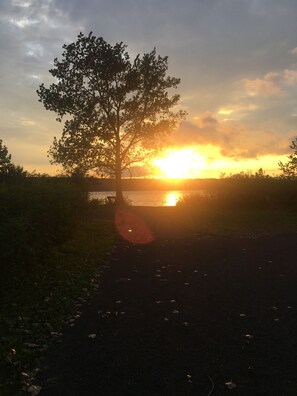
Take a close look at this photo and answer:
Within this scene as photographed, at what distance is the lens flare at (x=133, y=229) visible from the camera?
61.9 ft

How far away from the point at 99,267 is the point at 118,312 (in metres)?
4.47

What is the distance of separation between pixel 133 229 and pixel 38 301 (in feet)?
43.0

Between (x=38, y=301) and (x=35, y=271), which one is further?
(x=35, y=271)

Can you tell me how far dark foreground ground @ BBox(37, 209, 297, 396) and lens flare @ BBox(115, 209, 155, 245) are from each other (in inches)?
218

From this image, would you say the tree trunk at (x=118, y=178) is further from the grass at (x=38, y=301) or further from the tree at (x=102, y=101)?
the grass at (x=38, y=301)

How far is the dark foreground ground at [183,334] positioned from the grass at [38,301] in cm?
33

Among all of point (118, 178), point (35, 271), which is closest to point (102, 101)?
point (118, 178)

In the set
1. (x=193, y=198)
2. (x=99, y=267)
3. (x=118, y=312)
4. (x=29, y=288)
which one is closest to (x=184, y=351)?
(x=118, y=312)

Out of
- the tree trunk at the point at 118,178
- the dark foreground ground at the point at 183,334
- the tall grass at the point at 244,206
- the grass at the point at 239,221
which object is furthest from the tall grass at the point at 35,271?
the tree trunk at the point at 118,178

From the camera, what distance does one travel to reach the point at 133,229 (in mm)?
22156

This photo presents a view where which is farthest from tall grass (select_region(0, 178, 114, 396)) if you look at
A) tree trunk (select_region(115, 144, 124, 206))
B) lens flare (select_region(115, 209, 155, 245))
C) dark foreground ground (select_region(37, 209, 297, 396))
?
tree trunk (select_region(115, 144, 124, 206))

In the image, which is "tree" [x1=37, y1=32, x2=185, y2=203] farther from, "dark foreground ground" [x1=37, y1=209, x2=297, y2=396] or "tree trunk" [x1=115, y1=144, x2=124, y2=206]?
"dark foreground ground" [x1=37, y1=209, x2=297, y2=396]

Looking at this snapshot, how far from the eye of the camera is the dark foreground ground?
17.9 feet

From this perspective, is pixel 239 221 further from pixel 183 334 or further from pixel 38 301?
pixel 183 334
